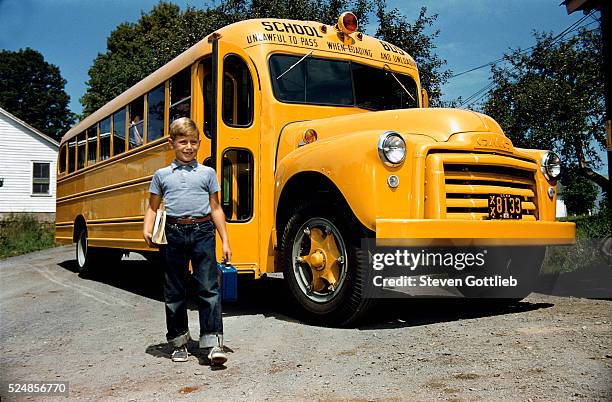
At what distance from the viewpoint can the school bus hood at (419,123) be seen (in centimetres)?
468

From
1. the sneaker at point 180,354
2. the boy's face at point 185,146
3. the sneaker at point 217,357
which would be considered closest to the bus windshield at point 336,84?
the boy's face at point 185,146

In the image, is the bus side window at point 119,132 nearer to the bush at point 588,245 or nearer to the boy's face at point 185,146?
the boy's face at point 185,146

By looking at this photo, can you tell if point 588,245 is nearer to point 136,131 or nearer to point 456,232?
point 456,232

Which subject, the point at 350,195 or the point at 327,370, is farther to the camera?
the point at 350,195

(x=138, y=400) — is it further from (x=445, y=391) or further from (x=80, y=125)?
A: (x=80, y=125)

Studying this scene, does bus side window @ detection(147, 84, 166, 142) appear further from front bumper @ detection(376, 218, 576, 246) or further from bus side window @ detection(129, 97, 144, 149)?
front bumper @ detection(376, 218, 576, 246)

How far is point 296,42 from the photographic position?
6.02 m

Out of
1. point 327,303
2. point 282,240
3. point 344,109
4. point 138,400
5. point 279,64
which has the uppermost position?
point 279,64

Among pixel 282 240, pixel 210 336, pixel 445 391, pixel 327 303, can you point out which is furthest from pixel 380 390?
pixel 282 240

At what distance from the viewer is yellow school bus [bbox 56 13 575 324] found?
14.4ft

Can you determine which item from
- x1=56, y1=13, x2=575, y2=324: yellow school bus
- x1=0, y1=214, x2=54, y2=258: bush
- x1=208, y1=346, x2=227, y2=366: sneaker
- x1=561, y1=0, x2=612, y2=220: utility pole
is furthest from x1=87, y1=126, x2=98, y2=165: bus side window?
x1=0, y1=214, x2=54, y2=258: bush

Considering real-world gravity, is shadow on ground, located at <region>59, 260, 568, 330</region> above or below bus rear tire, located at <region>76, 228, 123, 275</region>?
below

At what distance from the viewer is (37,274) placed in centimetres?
1109

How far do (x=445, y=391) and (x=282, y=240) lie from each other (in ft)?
7.93
